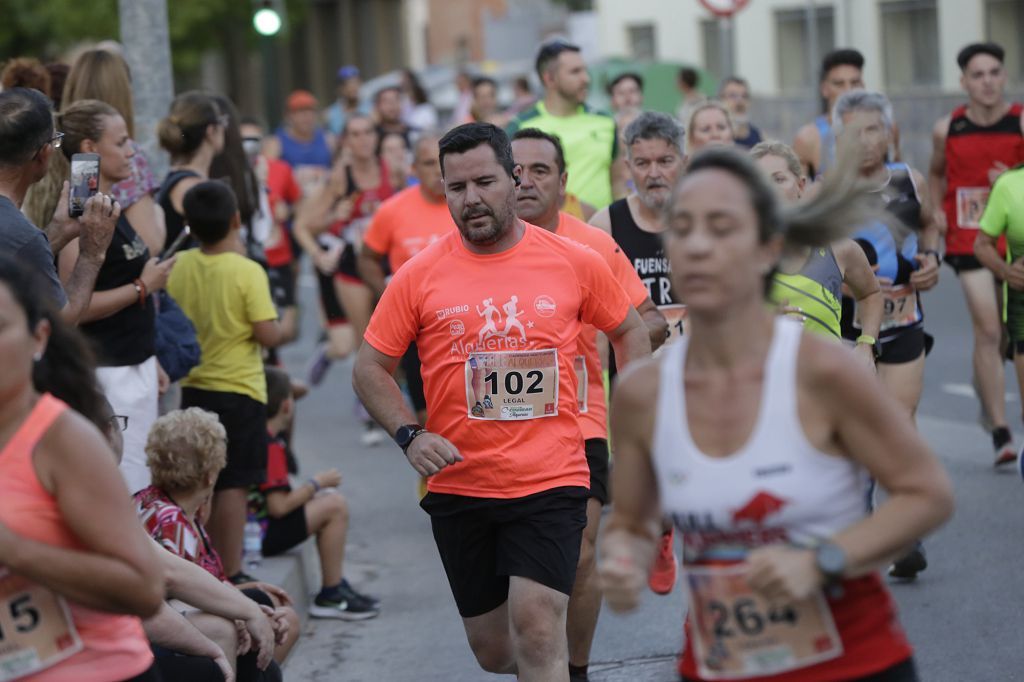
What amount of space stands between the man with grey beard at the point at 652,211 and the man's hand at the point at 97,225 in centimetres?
212

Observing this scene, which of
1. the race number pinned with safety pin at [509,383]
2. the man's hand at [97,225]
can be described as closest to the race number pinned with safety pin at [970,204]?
the race number pinned with safety pin at [509,383]

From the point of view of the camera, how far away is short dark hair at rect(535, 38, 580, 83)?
10281mm

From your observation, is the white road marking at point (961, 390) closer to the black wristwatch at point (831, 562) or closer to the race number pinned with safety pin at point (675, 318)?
the race number pinned with safety pin at point (675, 318)

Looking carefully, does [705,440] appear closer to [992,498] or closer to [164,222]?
[164,222]

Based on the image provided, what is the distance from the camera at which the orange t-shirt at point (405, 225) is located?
956 cm

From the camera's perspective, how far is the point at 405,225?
9.60m

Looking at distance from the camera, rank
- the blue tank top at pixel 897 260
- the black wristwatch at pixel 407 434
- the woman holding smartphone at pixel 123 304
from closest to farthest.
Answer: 1. the black wristwatch at pixel 407 434
2. the woman holding smartphone at pixel 123 304
3. the blue tank top at pixel 897 260

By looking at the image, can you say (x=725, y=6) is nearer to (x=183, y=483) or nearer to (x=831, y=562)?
(x=183, y=483)

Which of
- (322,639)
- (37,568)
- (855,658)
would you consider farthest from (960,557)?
(37,568)

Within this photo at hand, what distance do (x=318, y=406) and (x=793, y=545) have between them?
10.7 metres

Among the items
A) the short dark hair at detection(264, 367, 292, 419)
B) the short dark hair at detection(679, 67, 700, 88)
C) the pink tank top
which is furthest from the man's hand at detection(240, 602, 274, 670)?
the short dark hair at detection(679, 67, 700, 88)

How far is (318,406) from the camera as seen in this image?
13742mm

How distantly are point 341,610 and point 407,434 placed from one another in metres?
2.54

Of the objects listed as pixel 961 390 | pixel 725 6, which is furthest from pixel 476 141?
pixel 725 6
